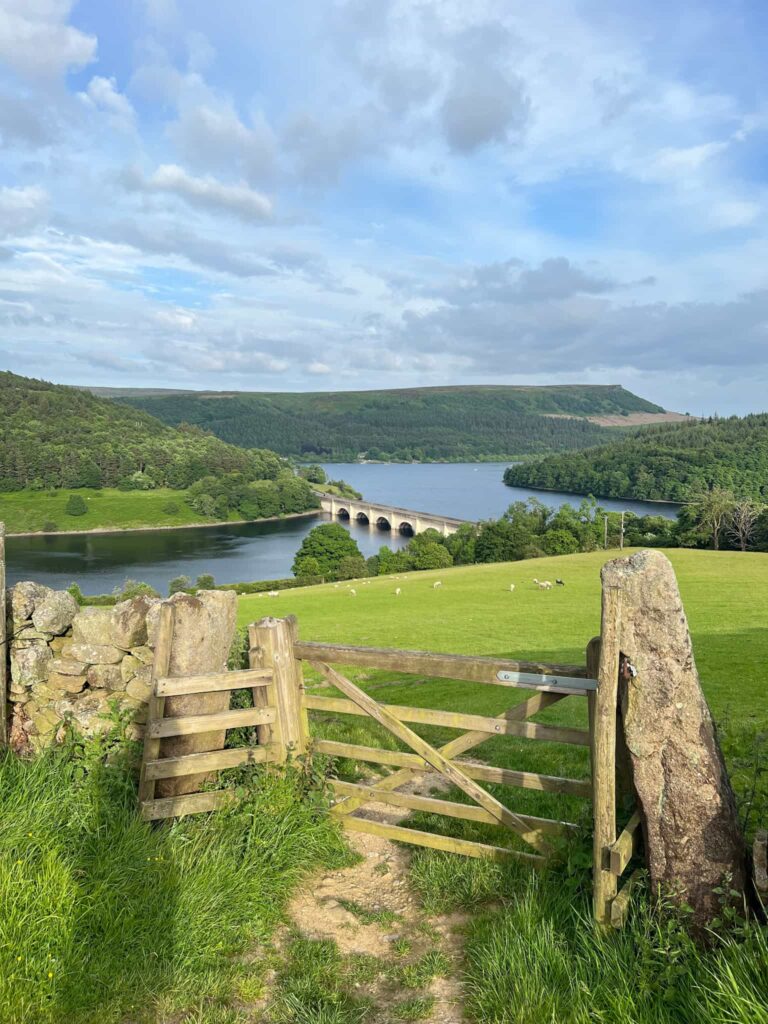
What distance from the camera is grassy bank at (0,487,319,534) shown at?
132625 millimetres

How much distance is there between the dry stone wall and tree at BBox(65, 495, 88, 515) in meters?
143

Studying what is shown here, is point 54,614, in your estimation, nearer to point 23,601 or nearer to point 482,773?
point 23,601

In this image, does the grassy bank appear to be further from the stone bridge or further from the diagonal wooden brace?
the diagonal wooden brace

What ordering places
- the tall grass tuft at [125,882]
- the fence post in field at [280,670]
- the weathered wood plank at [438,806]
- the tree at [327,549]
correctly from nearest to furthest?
the tall grass tuft at [125,882]
the weathered wood plank at [438,806]
the fence post in field at [280,670]
the tree at [327,549]

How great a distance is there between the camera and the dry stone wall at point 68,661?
6.47 metres

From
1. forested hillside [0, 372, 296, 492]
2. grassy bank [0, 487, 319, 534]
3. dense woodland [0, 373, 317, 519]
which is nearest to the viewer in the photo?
grassy bank [0, 487, 319, 534]

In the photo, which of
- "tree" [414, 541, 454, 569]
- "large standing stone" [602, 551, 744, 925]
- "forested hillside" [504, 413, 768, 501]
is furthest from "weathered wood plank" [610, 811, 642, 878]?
"forested hillside" [504, 413, 768, 501]

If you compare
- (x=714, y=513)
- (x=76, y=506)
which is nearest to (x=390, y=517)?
(x=76, y=506)

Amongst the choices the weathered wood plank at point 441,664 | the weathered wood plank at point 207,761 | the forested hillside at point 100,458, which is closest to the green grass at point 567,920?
the weathered wood plank at point 441,664

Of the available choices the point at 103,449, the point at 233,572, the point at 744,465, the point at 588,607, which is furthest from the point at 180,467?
the point at 588,607

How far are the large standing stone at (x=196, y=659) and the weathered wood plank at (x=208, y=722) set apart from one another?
17 cm

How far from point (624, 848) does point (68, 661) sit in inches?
207

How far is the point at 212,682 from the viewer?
5773 millimetres

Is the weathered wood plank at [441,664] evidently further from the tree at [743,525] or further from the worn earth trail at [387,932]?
the tree at [743,525]
